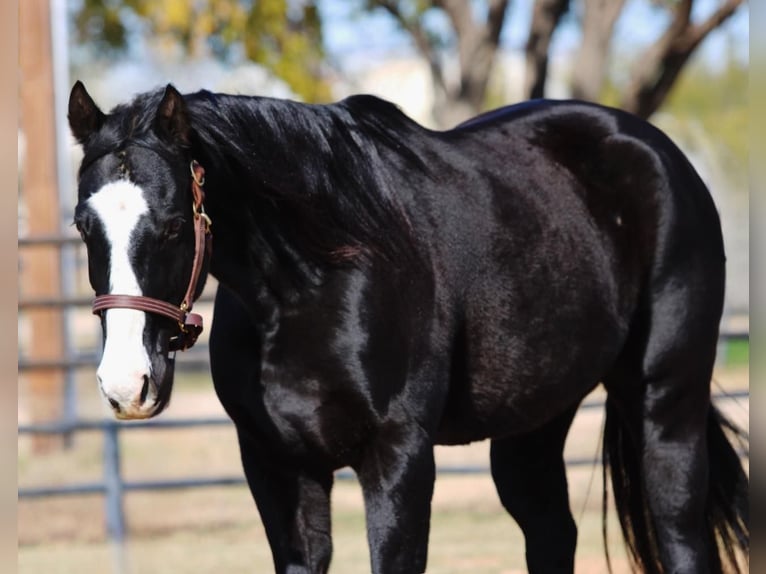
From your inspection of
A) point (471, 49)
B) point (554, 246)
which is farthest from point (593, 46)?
point (554, 246)

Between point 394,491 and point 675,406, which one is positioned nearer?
point 394,491

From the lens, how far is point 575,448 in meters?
10.4

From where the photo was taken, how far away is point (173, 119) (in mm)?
3098

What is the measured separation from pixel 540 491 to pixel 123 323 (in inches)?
80.3

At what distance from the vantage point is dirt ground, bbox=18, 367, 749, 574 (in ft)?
21.9

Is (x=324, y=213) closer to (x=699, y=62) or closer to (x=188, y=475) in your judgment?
(x=188, y=475)

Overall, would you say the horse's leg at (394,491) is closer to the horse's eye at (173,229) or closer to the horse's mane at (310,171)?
the horse's mane at (310,171)

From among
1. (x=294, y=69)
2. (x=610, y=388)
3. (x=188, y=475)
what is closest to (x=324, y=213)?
(x=610, y=388)

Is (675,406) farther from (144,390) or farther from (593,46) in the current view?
(593,46)

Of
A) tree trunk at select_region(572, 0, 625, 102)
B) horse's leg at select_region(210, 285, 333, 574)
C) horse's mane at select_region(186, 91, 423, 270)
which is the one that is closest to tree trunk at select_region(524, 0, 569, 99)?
tree trunk at select_region(572, 0, 625, 102)

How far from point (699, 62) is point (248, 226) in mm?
32741

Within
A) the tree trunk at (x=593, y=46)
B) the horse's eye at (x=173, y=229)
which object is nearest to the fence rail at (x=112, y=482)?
the tree trunk at (x=593, y=46)

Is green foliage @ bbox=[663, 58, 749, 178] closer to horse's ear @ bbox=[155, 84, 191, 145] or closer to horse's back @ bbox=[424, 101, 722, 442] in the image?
horse's back @ bbox=[424, 101, 722, 442]

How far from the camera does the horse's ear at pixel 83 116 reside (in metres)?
3.12
